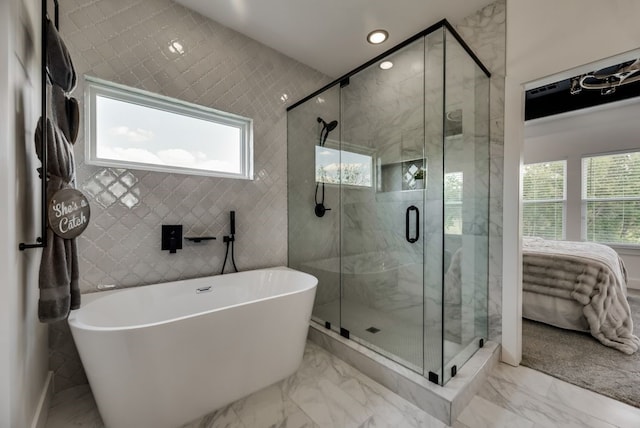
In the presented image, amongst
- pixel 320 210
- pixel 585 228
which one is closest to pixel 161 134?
pixel 320 210

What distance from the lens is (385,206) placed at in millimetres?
2426

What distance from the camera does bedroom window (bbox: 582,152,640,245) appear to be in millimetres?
4039

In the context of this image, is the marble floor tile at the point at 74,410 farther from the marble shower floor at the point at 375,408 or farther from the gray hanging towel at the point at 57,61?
the gray hanging towel at the point at 57,61

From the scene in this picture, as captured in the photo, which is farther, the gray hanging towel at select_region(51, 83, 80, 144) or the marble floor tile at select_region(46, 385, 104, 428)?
the marble floor tile at select_region(46, 385, 104, 428)

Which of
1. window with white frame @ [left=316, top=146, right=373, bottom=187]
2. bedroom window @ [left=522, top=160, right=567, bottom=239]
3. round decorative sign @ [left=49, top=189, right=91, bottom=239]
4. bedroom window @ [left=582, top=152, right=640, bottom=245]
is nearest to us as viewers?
round decorative sign @ [left=49, top=189, right=91, bottom=239]

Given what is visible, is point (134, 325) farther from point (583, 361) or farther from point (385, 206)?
point (583, 361)

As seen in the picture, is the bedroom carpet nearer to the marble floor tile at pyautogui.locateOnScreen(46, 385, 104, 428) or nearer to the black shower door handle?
the black shower door handle

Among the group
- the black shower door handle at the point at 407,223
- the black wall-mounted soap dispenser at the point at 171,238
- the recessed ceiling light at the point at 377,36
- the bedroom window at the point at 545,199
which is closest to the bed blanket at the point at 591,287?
the black shower door handle at the point at 407,223

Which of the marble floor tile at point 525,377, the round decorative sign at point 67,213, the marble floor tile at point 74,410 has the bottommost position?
the marble floor tile at point 525,377

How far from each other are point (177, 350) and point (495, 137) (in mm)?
2548

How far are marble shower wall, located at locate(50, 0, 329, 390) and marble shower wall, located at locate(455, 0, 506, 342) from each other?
176 centimetres

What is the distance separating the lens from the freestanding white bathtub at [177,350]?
1193 mm

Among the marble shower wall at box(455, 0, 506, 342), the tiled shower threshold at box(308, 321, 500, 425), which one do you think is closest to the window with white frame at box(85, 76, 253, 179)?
the tiled shower threshold at box(308, 321, 500, 425)

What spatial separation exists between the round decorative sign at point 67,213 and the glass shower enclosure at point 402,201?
68.2 inches
